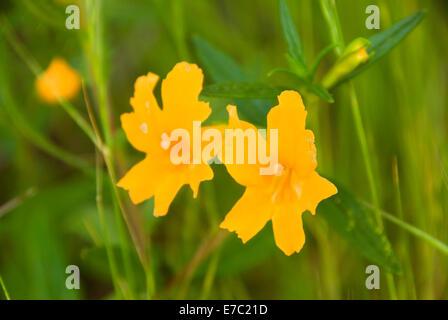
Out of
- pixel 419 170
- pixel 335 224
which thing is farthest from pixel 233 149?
pixel 419 170

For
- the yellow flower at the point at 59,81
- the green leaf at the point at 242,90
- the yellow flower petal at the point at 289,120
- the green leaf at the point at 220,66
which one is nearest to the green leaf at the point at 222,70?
the green leaf at the point at 220,66

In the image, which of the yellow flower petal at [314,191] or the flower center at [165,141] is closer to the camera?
the yellow flower petal at [314,191]

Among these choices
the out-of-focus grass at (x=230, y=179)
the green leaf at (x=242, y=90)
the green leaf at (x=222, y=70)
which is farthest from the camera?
the out-of-focus grass at (x=230, y=179)

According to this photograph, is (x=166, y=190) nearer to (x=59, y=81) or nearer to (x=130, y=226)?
(x=130, y=226)

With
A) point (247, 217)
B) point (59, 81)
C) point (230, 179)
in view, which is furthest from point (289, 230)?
point (59, 81)

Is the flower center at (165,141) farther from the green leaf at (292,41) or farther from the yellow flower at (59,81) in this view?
the yellow flower at (59,81)
